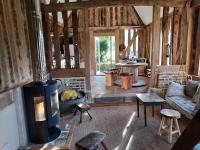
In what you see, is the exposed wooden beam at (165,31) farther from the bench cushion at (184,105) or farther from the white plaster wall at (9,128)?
the white plaster wall at (9,128)

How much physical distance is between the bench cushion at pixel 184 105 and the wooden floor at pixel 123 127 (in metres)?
0.34

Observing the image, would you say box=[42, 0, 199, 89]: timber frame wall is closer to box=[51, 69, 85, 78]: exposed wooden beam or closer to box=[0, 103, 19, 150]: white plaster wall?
box=[51, 69, 85, 78]: exposed wooden beam

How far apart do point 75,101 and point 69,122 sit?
0.57 meters

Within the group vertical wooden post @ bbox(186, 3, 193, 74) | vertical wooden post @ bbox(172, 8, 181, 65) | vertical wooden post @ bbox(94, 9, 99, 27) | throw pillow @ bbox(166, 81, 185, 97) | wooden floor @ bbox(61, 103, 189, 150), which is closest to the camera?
wooden floor @ bbox(61, 103, 189, 150)

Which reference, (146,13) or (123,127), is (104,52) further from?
(123,127)

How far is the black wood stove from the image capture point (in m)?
2.95

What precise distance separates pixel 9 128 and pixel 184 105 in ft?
11.0

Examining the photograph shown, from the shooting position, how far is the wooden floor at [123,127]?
3049mm

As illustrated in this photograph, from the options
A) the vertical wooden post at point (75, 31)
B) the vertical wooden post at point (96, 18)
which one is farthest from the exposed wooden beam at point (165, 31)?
the vertical wooden post at point (96, 18)

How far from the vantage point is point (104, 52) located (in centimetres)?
1023

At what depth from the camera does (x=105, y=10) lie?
9.45 metres

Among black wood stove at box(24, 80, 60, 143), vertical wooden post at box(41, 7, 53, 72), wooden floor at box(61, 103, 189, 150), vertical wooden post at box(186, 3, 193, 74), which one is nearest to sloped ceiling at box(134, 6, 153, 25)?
vertical wooden post at box(186, 3, 193, 74)

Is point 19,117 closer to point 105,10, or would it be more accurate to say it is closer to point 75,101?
point 75,101

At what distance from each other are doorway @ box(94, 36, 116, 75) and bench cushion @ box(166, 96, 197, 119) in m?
6.09
